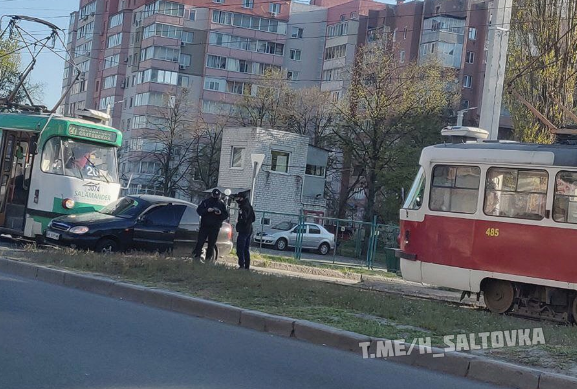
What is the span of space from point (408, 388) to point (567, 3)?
75.9 feet

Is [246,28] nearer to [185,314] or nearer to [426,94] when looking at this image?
[426,94]

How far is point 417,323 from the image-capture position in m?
10.5

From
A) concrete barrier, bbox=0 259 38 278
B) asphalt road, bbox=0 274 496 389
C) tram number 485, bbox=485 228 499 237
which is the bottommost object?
concrete barrier, bbox=0 259 38 278

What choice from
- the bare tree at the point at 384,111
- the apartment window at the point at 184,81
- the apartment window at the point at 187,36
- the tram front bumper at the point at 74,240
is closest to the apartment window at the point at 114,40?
the apartment window at the point at 187,36

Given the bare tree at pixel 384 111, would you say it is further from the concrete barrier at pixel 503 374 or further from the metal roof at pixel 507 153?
the concrete barrier at pixel 503 374

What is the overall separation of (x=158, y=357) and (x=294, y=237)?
24.7m

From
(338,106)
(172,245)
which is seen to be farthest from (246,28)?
(172,245)

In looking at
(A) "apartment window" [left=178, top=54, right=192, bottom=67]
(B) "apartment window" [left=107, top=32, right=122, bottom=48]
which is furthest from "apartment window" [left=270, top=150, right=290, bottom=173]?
(B) "apartment window" [left=107, top=32, right=122, bottom=48]

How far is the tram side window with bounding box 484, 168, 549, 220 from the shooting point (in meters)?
14.2

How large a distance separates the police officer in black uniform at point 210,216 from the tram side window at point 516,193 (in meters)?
5.58

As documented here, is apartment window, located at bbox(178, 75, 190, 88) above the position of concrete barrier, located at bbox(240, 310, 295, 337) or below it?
above

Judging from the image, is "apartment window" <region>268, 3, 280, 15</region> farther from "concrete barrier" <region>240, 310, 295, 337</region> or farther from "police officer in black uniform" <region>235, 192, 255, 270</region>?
"concrete barrier" <region>240, 310, 295, 337</region>

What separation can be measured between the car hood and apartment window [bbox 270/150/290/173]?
31472 millimetres

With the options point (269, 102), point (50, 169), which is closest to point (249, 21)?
point (269, 102)
